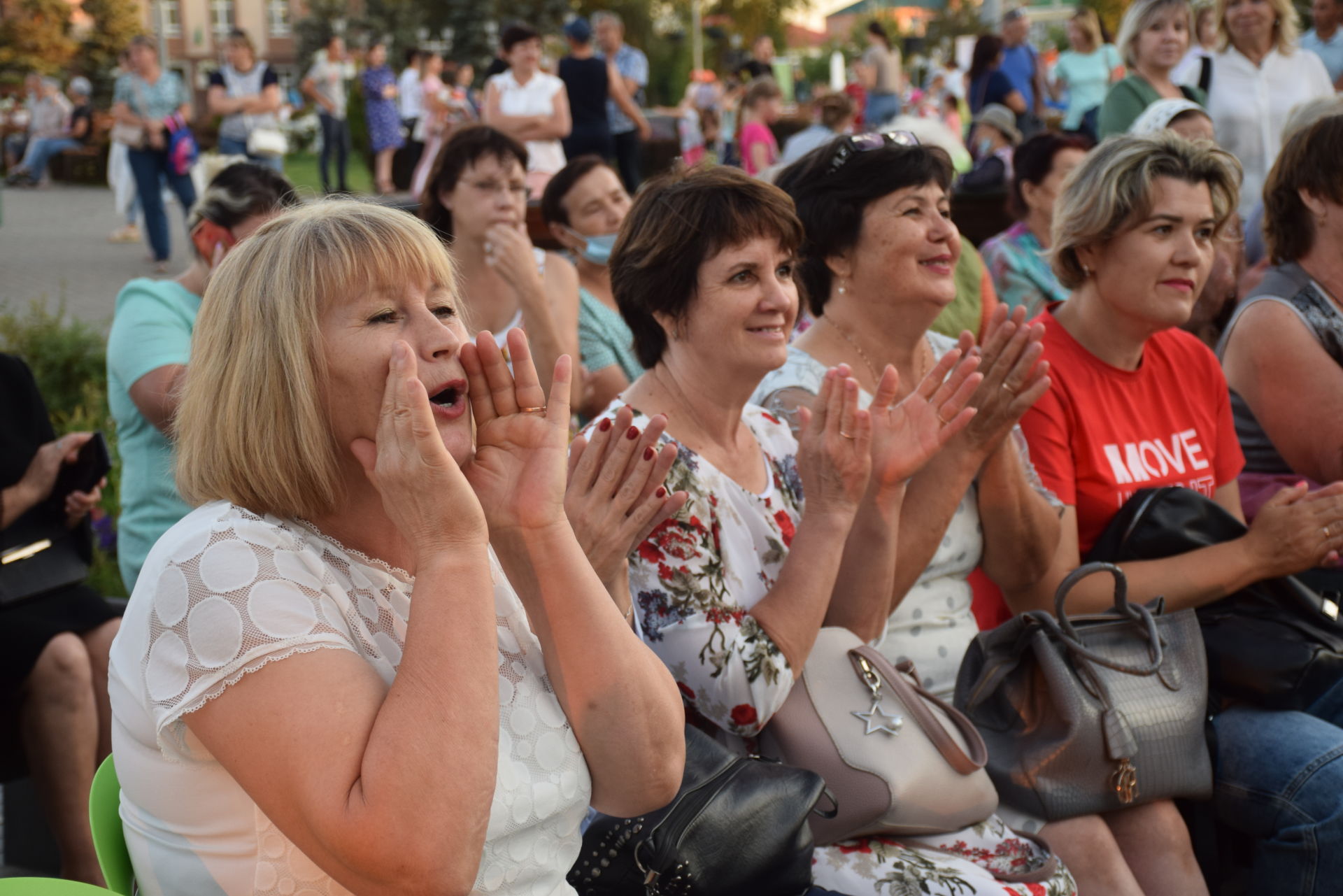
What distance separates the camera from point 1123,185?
3240 millimetres

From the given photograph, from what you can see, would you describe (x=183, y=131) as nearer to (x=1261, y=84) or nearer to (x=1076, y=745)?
(x=1261, y=84)

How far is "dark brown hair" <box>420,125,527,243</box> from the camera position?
4.64 m

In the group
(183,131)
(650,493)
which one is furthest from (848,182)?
(183,131)

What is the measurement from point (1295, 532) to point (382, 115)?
14.6 m

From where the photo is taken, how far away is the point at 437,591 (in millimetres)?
1582

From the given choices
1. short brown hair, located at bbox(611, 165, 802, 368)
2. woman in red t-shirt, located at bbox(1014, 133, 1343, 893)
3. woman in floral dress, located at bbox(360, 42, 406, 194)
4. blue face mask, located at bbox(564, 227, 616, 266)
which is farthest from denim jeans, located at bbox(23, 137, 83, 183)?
woman in red t-shirt, located at bbox(1014, 133, 1343, 893)

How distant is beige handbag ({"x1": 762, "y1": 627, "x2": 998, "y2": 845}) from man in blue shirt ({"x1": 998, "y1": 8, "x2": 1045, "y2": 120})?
9.11m

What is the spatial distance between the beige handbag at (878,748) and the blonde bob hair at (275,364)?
972 millimetres

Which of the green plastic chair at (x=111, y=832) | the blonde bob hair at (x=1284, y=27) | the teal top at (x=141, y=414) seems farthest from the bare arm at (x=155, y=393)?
the blonde bob hair at (x=1284, y=27)

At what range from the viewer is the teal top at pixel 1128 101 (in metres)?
6.13

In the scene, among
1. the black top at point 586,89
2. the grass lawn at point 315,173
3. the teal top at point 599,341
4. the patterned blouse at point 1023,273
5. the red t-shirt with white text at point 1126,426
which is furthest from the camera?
the grass lawn at point 315,173

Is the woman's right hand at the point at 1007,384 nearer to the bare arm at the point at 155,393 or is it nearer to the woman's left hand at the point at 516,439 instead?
the woman's left hand at the point at 516,439

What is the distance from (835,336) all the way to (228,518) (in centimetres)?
193

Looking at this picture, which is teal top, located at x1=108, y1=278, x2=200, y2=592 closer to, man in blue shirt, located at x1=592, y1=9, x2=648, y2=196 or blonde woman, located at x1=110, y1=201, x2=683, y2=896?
blonde woman, located at x1=110, y1=201, x2=683, y2=896
